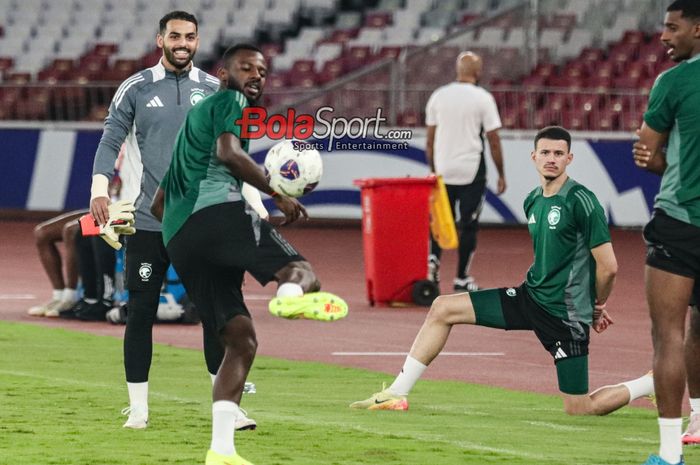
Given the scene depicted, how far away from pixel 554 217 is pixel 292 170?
172 centimetres

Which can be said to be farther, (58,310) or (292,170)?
(58,310)

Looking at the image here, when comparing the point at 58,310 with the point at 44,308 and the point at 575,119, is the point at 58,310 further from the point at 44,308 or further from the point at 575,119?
the point at 575,119

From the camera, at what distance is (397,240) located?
51.0 ft

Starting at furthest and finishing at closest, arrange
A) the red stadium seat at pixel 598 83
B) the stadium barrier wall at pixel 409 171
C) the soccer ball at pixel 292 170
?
the red stadium seat at pixel 598 83 < the stadium barrier wall at pixel 409 171 < the soccer ball at pixel 292 170

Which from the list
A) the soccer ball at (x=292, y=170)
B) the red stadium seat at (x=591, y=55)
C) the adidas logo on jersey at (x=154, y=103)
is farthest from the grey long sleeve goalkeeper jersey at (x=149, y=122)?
the red stadium seat at (x=591, y=55)

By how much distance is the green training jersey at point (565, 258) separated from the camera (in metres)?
8.96

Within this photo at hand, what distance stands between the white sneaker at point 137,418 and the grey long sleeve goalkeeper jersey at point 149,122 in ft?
3.26

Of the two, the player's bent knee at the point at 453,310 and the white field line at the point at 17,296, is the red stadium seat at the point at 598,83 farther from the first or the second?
the player's bent knee at the point at 453,310

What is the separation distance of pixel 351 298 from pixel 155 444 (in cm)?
878

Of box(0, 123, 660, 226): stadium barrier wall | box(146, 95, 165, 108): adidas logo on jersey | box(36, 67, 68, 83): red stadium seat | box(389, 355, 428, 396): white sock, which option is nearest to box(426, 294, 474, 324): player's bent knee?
box(389, 355, 428, 396): white sock

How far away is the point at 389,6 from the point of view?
31.4 meters

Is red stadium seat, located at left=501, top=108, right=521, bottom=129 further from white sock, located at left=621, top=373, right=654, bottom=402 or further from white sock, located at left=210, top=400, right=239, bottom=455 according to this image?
white sock, located at left=210, top=400, right=239, bottom=455

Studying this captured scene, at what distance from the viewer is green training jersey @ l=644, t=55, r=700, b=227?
22.2 feet

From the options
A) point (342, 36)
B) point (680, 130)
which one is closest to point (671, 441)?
point (680, 130)
